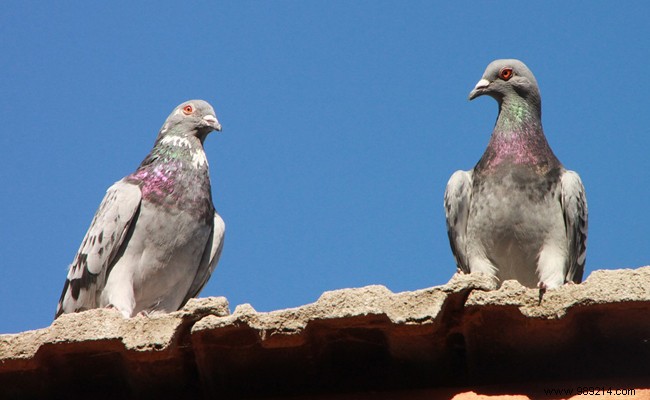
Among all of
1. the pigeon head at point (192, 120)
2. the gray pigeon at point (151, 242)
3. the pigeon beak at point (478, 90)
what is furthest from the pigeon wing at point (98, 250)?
the pigeon beak at point (478, 90)

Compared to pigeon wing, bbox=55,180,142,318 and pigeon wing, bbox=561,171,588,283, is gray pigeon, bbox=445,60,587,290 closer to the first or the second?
pigeon wing, bbox=561,171,588,283

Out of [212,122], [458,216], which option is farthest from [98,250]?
[458,216]

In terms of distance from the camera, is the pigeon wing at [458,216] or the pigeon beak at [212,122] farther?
the pigeon beak at [212,122]

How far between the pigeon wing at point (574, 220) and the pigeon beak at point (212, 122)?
3.29m

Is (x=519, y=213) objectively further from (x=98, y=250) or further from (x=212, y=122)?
(x=98, y=250)

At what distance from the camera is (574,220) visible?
834 centimetres

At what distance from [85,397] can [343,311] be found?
1.40m

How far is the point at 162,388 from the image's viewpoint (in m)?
5.01

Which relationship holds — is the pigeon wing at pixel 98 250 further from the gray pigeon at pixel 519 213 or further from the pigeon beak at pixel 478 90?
the pigeon beak at pixel 478 90

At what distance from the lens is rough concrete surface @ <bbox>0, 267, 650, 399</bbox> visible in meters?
4.55

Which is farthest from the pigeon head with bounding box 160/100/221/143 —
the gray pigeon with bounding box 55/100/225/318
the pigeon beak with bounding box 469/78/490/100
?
the pigeon beak with bounding box 469/78/490/100

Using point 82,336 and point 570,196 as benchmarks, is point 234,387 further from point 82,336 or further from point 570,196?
point 570,196

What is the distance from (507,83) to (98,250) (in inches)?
150

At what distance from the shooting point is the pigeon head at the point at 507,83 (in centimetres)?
934
